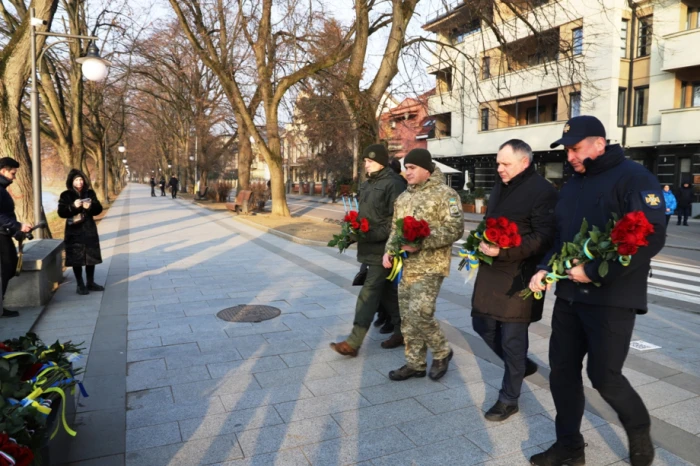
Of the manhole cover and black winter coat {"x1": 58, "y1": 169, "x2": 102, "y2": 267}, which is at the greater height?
black winter coat {"x1": 58, "y1": 169, "x2": 102, "y2": 267}

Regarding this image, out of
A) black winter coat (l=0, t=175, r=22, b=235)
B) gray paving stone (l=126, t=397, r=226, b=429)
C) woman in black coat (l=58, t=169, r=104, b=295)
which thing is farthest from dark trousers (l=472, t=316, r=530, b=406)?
woman in black coat (l=58, t=169, r=104, b=295)

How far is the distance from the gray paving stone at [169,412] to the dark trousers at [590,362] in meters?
2.29

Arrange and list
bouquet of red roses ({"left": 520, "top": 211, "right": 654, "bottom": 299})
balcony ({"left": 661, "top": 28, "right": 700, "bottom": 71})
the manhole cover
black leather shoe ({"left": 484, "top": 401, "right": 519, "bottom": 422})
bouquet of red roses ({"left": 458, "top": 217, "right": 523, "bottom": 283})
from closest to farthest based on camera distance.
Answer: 1. bouquet of red roses ({"left": 520, "top": 211, "right": 654, "bottom": 299})
2. bouquet of red roses ({"left": 458, "top": 217, "right": 523, "bottom": 283})
3. black leather shoe ({"left": 484, "top": 401, "right": 519, "bottom": 422})
4. the manhole cover
5. balcony ({"left": 661, "top": 28, "right": 700, "bottom": 71})

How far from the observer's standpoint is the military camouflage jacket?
158 inches

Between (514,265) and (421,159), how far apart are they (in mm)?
1108

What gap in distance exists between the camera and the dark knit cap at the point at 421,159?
4.11m

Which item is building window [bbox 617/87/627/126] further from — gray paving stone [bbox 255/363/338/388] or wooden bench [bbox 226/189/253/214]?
gray paving stone [bbox 255/363/338/388]

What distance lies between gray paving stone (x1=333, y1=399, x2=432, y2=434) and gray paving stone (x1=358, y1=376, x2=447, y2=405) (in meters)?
0.11

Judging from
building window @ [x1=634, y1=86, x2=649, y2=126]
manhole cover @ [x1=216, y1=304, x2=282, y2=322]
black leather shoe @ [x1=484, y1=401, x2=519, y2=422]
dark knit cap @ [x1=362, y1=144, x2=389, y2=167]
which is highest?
building window @ [x1=634, y1=86, x2=649, y2=126]

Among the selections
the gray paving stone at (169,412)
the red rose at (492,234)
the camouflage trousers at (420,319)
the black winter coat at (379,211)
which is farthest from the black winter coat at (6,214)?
the red rose at (492,234)

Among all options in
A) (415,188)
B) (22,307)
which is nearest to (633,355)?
(415,188)

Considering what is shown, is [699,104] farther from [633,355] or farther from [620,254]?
[620,254]

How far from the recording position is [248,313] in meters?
6.54

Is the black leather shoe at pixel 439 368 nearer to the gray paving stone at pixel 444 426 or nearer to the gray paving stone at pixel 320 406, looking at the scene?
the gray paving stone at pixel 444 426
